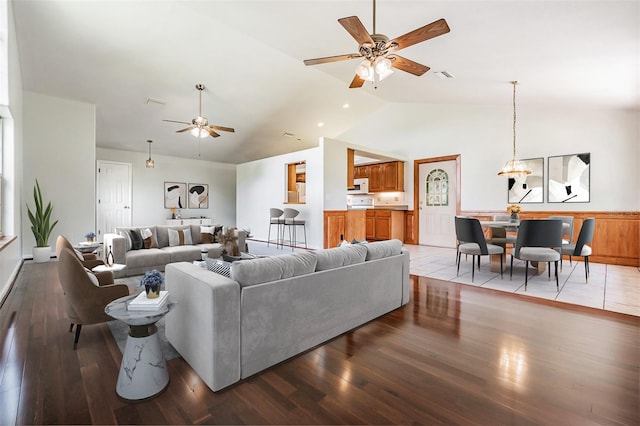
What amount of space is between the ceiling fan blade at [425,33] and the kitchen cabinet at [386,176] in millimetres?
5978

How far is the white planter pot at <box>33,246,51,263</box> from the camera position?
18.0 ft

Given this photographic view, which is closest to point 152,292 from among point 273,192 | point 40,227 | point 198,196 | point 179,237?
point 179,237

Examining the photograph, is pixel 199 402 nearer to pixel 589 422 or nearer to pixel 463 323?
pixel 589 422

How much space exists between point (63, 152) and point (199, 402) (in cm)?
673

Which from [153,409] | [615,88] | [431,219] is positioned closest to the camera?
[153,409]

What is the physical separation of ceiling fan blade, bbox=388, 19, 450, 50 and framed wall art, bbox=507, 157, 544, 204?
17.3 feet

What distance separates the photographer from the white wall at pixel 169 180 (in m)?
9.09

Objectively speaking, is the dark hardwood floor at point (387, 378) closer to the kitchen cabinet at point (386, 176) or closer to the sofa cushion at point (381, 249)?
the sofa cushion at point (381, 249)

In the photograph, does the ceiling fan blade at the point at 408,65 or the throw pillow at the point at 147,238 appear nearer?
the ceiling fan blade at the point at 408,65

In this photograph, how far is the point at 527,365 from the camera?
2.12 meters

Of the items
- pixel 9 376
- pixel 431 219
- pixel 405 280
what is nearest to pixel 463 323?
pixel 405 280

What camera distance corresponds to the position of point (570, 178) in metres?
5.95

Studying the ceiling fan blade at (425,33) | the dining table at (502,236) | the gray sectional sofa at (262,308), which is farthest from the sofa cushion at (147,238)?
the dining table at (502,236)

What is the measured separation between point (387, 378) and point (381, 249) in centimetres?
135
